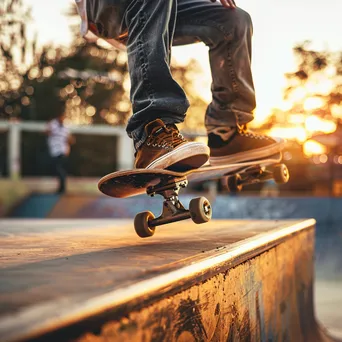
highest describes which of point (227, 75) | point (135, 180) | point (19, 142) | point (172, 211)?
point (19, 142)

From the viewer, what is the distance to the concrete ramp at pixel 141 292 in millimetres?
690

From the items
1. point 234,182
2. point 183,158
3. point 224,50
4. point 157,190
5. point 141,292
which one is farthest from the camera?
point 234,182

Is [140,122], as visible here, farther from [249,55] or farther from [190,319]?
[190,319]

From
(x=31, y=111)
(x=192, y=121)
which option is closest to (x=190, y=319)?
(x=31, y=111)

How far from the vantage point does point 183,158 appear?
177 cm

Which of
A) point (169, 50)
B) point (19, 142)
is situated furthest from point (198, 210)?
point (19, 142)

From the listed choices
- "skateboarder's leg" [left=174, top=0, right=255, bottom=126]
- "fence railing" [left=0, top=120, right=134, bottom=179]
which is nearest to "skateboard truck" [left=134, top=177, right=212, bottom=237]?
"skateboarder's leg" [left=174, top=0, right=255, bottom=126]

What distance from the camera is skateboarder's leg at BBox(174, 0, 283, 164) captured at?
2.21 metres

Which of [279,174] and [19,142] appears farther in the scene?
[19,142]

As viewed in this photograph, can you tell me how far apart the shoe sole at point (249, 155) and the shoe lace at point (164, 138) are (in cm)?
47

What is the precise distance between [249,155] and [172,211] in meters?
0.65

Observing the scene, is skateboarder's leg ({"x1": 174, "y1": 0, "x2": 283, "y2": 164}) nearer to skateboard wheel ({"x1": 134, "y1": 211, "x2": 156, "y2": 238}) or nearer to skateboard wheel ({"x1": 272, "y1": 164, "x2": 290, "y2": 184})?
skateboard wheel ({"x1": 272, "y1": 164, "x2": 290, "y2": 184})

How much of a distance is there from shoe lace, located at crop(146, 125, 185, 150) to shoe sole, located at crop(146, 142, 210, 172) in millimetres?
34

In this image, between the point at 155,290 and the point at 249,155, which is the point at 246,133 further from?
the point at 155,290
